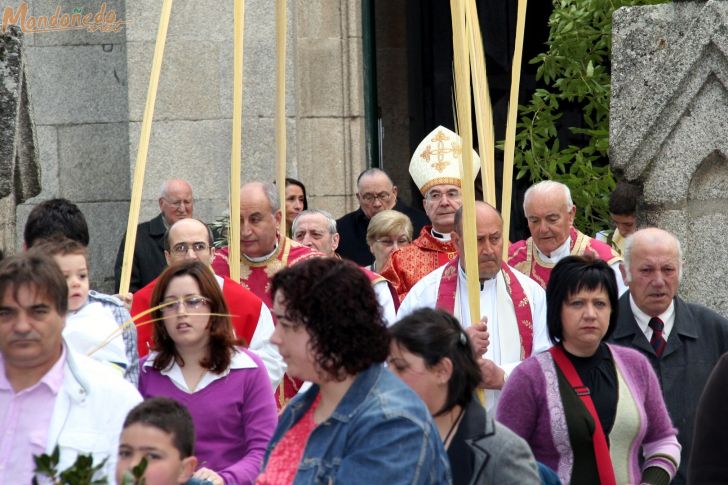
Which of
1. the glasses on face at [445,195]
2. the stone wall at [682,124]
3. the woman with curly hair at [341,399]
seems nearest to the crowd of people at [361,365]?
the woman with curly hair at [341,399]

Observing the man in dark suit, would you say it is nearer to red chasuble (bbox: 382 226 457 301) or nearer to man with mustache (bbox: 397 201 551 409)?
man with mustache (bbox: 397 201 551 409)

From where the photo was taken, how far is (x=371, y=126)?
1157cm

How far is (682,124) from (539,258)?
1.33m

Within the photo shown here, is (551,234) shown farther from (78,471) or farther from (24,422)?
(78,471)

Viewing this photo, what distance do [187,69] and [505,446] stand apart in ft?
22.2

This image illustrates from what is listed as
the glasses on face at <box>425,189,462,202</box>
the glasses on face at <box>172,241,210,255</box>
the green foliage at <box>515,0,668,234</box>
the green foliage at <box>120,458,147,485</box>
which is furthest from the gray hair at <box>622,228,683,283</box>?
the green foliage at <box>515,0,668,234</box>

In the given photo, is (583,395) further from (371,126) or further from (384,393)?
(371,126)

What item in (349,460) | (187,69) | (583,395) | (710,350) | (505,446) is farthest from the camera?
(187,69)

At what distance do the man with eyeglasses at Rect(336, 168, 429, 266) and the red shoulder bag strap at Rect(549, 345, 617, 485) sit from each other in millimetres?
4357

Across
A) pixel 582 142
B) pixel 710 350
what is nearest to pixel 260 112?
pixel 582 142

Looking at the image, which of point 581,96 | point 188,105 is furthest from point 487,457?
point 188,105

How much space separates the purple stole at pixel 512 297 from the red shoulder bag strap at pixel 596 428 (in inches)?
57.4

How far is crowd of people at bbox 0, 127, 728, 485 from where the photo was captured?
4.13 metres

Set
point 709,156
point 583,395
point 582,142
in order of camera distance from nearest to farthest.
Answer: point 583,395 < point 709,156 < point 582,142
